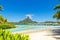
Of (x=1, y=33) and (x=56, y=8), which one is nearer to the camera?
(x=1, y=33)

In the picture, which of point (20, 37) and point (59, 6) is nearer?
point (20, 37)

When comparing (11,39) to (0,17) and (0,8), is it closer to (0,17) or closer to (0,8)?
(0,8)

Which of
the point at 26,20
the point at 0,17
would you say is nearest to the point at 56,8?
the point at 0,17

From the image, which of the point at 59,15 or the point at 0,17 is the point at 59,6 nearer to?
the point at 59,15

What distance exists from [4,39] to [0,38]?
7.0 inches

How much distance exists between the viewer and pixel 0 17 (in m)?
44.6

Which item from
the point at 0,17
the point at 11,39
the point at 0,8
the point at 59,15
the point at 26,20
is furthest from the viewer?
the point at 26,20

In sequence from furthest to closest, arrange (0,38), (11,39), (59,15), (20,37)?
(59,15), (20,37), (11,39), (0,38)

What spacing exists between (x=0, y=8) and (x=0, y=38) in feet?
100

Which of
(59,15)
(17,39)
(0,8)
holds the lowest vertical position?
(17,39)

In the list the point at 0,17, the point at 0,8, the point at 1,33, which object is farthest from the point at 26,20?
the point at 1,33

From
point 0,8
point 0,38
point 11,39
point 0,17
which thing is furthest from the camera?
point 0,17

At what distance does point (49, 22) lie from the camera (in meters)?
95.0

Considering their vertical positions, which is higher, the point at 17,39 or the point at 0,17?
the point at 0,17
